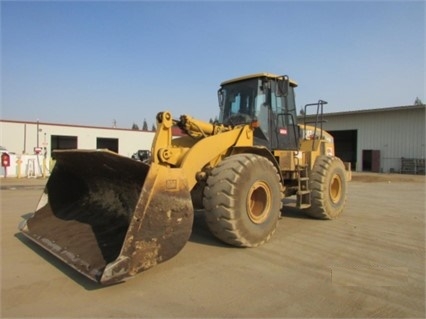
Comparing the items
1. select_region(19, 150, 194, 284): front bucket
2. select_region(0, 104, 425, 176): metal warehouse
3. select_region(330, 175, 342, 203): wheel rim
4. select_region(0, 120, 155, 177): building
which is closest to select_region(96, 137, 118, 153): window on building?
select_region(0, 120, 155, 177): building

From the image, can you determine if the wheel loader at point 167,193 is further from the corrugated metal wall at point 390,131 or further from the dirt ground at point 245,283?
the corrugated metal wall at point 390,131

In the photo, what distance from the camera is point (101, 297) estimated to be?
3.64 m

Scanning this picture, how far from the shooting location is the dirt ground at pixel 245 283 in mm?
3428

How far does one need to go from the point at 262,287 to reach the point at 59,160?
12.0ft

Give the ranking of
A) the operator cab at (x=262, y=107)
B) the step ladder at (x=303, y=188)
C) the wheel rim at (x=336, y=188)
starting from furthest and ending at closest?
the wheel rim at (x=336, y=188), the step ladder at (x=303, y=188), the operator cab at (x=262, y=107)

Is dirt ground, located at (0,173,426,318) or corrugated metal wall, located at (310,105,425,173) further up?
corrugated metal wall, located at (310,105,425,173)

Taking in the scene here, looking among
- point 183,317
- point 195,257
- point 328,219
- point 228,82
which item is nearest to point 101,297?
point 183,317

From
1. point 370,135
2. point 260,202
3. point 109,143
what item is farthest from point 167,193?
point 109,143

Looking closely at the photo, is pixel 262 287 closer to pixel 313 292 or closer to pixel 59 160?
pixel 313 292

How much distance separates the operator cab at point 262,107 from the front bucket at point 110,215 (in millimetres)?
2818

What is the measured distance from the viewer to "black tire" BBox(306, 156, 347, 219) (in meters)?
7.52

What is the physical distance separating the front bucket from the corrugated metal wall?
90.3 ft

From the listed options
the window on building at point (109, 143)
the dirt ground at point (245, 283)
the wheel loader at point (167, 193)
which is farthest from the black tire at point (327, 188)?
the window on building at point (109, 143)

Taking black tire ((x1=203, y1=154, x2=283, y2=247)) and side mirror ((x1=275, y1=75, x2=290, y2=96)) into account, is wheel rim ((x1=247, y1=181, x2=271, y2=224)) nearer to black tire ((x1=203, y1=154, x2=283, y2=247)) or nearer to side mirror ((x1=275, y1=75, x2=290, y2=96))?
black tire ((x1=203, y1=154, x2=283, y2=247))
